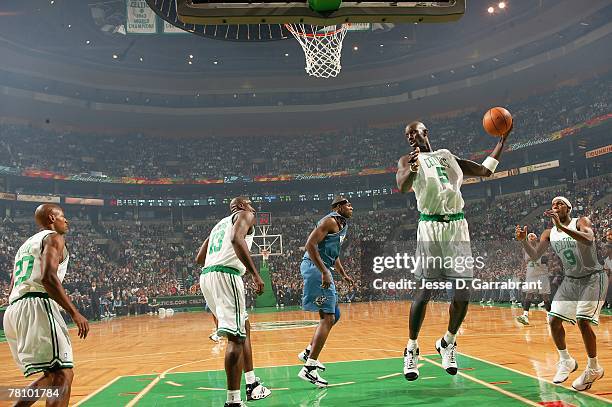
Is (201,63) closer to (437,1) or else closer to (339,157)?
(339,157)

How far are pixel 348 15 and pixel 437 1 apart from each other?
0.78 m

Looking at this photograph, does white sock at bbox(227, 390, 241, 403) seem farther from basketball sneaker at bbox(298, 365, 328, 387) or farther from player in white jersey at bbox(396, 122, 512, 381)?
player in white jersey at bbox(396, 122, 512, 381)

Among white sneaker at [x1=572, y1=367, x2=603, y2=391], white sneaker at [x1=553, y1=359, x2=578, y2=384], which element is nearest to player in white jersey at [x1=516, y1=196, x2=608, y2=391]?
white sneaker at [x1=553, y1=359, x2=578, y2=384]

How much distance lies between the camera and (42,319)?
13.0 ft

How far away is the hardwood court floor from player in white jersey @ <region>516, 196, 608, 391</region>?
40cm

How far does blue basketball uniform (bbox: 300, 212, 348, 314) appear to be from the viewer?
20.3ft

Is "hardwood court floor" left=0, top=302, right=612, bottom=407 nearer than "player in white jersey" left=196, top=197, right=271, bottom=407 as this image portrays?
No

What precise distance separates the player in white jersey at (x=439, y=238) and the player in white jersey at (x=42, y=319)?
3.03 metres

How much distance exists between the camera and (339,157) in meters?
36.0

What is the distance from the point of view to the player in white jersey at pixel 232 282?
15.2 feet

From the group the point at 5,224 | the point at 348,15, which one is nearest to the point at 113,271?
the point at 5,224

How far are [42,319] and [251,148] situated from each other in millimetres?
33312

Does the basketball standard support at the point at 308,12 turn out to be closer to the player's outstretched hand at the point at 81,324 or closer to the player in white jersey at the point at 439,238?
the player in white jersey at the point at 439,238

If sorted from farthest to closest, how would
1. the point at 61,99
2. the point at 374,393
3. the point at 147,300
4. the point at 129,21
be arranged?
the point at 61,99 < the point at 147,300 < the point at 129,21 < the point at 374,393
